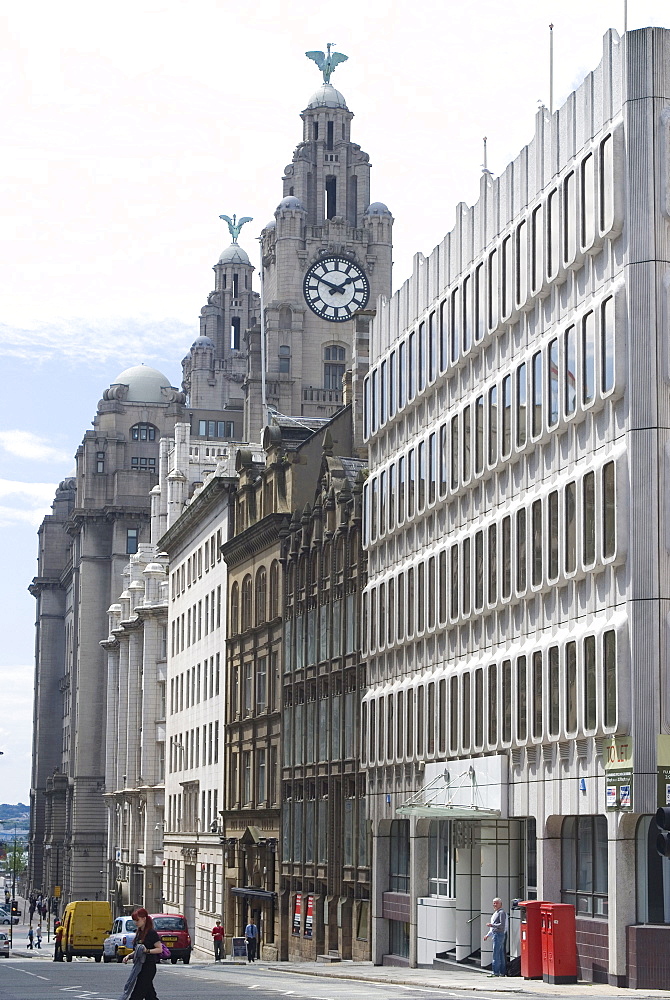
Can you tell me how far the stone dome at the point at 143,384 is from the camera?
7003 inches

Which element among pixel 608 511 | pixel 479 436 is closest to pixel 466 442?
pixel 479 436

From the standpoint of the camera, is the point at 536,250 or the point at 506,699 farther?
the point at 506,699

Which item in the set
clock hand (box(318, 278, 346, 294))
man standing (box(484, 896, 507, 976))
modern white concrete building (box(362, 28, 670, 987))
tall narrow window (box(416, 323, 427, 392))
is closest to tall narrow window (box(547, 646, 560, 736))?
modern white concrete building (box(362, 28, 670, 987))

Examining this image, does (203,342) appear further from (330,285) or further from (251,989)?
(251,989)

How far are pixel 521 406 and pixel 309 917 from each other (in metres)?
28.9

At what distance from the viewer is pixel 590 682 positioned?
123 ft

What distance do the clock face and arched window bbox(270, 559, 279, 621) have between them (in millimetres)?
64095

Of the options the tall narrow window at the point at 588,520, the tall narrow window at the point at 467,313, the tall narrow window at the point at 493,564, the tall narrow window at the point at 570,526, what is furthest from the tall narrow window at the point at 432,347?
the tall narrow window at the point at 588,520

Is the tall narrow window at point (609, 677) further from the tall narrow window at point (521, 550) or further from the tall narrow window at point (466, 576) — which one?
the tall narrow window at point (466, 576)

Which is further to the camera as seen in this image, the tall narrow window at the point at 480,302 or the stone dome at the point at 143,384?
the stone dome at the point at 143,384

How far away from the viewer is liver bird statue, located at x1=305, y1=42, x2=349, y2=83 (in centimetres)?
14425

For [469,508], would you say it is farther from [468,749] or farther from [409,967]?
[409,967]

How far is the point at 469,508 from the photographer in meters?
47.8

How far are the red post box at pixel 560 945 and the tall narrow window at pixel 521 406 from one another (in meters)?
12.0
